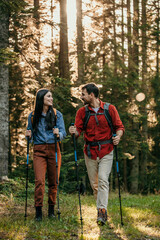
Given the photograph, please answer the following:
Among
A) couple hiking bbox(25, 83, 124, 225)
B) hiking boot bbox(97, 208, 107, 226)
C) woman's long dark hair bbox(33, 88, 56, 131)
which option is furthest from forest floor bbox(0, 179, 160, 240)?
woman's long dark hair bbox(33, 88, 56, 131)

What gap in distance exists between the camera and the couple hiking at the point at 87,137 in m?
5.89

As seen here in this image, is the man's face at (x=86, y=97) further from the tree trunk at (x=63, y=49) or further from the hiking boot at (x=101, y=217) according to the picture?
the tree trunk at (x=63, y=49)

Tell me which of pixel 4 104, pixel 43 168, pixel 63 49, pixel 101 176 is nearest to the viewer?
pixel 101 176

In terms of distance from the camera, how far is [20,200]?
27.2ft

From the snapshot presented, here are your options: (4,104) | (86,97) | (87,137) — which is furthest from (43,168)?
(4,104)

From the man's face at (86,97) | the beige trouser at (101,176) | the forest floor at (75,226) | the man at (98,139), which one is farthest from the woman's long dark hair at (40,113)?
the forest floor at (75,226)

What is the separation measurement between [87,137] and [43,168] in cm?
105

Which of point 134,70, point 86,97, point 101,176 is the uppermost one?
point 134,70

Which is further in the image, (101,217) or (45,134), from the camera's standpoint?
(45,134)

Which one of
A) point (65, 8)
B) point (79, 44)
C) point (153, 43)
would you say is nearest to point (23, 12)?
point (79, 44)

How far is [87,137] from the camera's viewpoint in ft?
20.0

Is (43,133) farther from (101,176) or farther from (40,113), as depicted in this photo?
(101,176)

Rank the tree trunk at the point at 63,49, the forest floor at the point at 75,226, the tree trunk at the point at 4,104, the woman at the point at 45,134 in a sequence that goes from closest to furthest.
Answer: the forest floor at the point at 75,226, the woman at the point at 45,134, the tree trunk at the point at 4,104, the tree trunk at the point at 63,49

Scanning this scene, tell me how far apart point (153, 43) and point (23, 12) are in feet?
34.5
